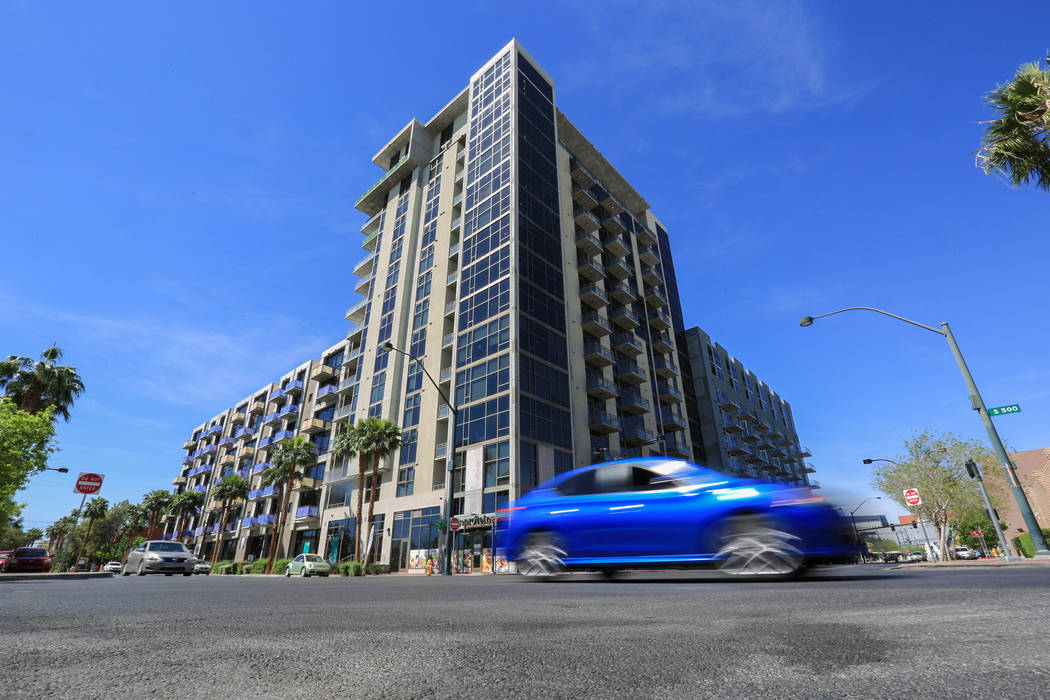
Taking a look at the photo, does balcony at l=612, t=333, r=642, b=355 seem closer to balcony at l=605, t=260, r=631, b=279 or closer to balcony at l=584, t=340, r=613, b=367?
balcony at l=584, t=340, r=613, b=367

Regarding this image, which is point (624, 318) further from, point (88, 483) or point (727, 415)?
point (88, 483)

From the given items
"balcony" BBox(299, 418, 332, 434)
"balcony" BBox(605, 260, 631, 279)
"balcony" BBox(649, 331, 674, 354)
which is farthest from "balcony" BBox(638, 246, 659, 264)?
"balcony" BBox(299, 418, 332, 434)

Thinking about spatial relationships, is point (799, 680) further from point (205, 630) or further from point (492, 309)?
point (492, 309)

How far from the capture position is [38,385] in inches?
1303

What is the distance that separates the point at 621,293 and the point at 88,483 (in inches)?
1608

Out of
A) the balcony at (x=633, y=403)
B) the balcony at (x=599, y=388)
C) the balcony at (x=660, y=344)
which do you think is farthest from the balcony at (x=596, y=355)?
the balcony at (x=660, y=344)

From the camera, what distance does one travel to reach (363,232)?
60.8 meters

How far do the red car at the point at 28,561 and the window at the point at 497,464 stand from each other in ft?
74.4

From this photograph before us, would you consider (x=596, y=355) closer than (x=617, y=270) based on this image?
Yes

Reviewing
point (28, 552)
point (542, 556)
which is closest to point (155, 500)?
point (28, 552)

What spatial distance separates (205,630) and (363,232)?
205 feet

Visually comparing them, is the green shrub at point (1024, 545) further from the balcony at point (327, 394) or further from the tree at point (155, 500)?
the tree at point (155, 500)

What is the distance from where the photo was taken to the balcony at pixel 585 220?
47375 millimetres

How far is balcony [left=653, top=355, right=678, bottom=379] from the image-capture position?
170 feet
